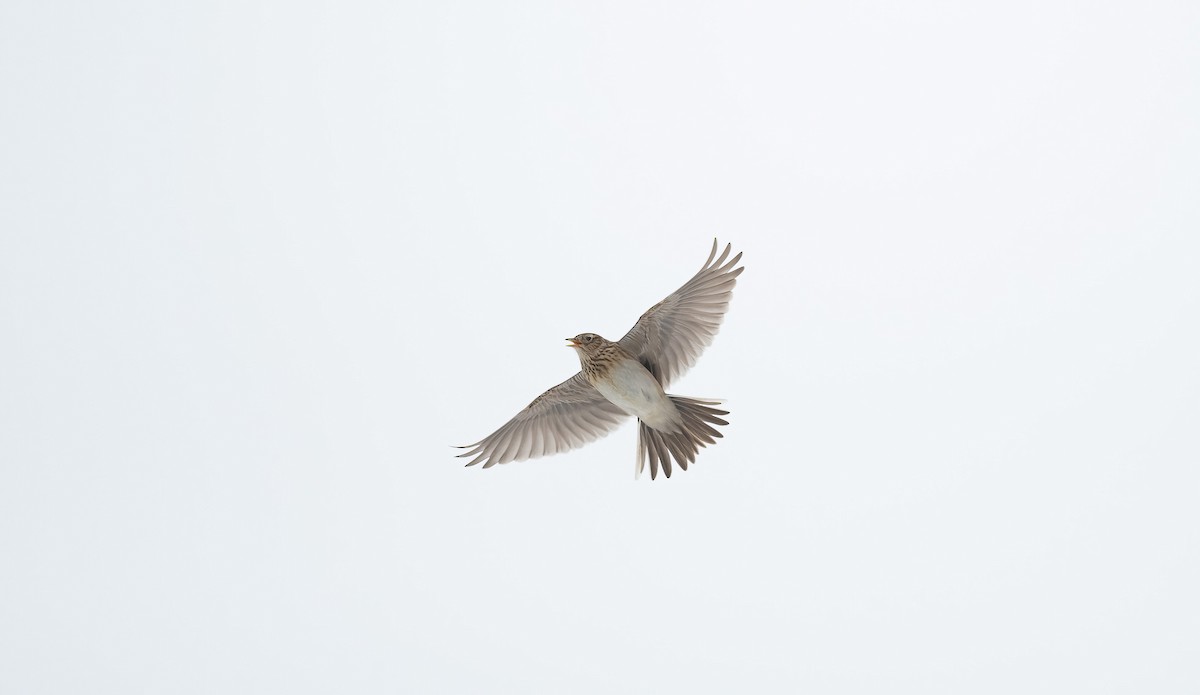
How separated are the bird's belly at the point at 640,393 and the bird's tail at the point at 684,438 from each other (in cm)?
11

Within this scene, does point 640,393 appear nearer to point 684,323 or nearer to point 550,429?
A: point 684,323

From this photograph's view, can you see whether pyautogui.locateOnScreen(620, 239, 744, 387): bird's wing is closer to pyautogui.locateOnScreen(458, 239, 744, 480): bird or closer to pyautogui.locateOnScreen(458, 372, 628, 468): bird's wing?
pyautogui.locateOnScreen(458, 239, 744, 480): bird

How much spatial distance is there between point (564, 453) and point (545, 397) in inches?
29.5

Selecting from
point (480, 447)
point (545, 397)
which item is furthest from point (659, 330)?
point (480, 447)

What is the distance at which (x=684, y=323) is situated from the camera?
13680mm

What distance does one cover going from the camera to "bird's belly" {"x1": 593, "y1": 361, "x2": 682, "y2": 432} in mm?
13258

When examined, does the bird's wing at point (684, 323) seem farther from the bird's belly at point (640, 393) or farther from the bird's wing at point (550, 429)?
the bird's wing at point (550, 429)

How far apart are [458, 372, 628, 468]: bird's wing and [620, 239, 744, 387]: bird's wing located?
110 cm

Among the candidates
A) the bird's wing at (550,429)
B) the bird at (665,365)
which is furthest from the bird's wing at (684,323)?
the bird's wing at (550,429)

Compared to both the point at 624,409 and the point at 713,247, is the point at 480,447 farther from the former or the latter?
the point at 713,247

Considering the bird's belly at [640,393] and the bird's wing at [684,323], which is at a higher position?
the bird's wing at [684,323]

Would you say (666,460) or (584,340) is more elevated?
(584,340)

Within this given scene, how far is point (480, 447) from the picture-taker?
14.6 meters

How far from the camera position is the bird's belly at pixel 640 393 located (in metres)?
13.3
